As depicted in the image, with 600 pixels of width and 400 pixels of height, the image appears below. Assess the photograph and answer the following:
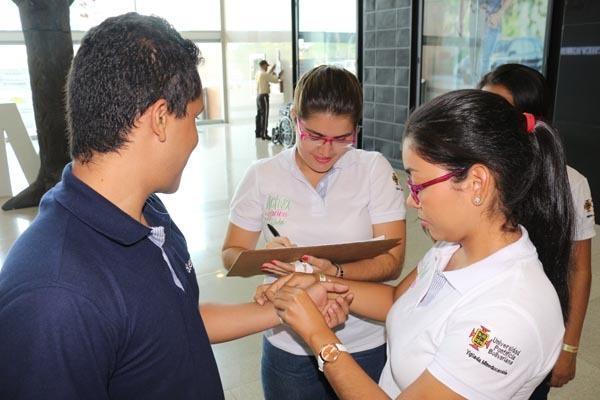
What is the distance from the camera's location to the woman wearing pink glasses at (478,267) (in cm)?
90

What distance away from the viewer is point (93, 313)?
74cm

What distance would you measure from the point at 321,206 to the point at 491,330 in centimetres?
77

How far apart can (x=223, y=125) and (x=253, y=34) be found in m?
2.72

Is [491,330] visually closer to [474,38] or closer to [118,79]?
[118,79]

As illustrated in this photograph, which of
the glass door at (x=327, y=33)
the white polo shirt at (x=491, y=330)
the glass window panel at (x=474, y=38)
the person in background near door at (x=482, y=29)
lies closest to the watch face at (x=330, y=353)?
the white polo shirt at (x=491, y=330)

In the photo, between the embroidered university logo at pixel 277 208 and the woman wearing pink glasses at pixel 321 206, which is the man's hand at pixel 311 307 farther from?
the embroidered university logo at pixel 277 208

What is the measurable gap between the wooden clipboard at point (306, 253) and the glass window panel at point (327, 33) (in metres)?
7.05

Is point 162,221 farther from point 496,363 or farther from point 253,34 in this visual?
point 253,34

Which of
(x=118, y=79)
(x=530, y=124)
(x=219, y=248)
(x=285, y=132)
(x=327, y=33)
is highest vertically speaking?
(x=327, y=33)

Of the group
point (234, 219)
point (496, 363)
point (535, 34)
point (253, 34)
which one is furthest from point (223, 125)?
point (496, 363)

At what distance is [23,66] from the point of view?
40.8 ft

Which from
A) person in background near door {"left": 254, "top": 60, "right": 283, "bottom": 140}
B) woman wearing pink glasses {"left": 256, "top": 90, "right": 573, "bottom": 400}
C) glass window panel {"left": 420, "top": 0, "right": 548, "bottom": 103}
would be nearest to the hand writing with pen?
woman wearing pink glasses {"left": 256, "top": 90, "right": 573, "bottom": 400}

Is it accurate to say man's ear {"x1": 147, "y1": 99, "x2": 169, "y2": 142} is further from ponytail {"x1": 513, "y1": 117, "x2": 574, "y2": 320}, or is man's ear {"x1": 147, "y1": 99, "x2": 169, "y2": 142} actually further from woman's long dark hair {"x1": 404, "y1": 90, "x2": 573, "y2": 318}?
ponytail {"x1": 513, "y1": 117, "x2": 574, "y2": 320}

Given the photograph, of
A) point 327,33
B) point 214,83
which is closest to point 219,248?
point 327,33
